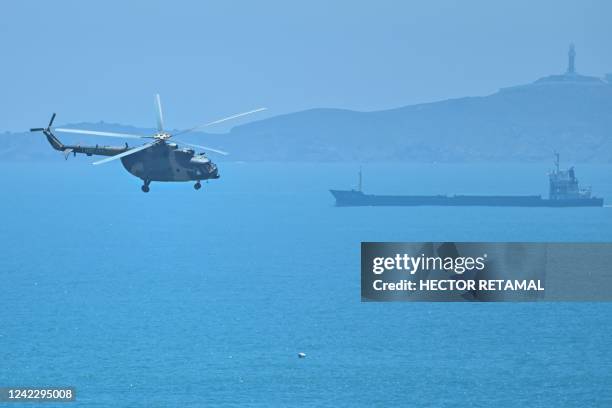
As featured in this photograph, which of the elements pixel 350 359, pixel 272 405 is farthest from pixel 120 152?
pixel 350 359

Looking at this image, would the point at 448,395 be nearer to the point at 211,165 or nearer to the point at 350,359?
the point at 350,359

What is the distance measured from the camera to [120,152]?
35375 millimetres

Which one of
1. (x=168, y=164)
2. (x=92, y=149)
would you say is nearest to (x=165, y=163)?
(x=168, y=164)

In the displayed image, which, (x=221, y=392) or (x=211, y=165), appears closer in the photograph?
(x=211, y=165)

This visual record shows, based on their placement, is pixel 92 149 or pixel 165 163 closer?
pixel 165 163

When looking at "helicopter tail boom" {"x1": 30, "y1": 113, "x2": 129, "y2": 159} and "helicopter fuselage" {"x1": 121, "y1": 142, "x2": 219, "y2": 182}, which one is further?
"helicopter tail boom" {"x1": 30, "y1": 113, "x2": 129, "y2": 159}

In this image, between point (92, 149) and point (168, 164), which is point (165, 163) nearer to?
point (168, 164)

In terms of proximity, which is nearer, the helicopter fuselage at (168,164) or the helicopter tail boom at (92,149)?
the helicopter fuselage at (168,164)

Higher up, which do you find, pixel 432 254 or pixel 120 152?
pixel 120 152

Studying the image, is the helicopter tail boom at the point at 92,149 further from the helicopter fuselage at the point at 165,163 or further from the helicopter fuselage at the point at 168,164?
the helicopter fuselage at the point at 168,164

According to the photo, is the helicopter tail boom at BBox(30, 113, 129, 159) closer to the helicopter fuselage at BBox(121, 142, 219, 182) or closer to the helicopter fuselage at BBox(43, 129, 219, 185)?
the helicopter fuselage at BBox(43, 129, 219, 185)

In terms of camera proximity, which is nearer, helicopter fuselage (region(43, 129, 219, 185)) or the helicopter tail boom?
helicopter fuselage (region(43, 129, 219, 185))

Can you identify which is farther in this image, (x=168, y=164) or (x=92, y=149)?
(x=92, y=149)

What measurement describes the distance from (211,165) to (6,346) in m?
172
